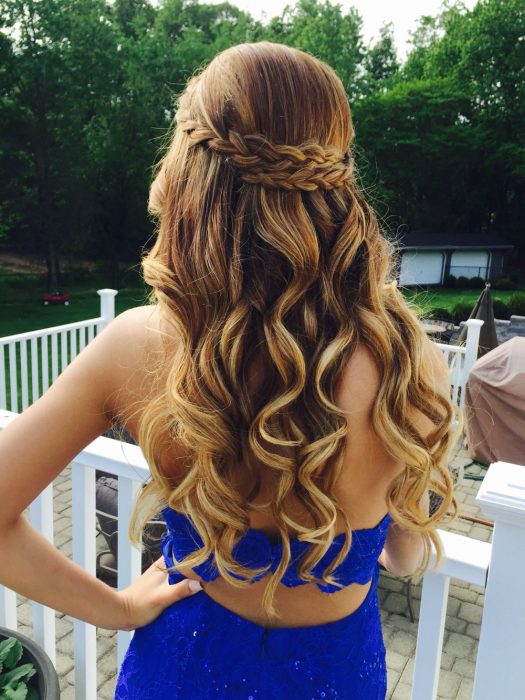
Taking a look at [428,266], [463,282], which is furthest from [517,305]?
[428,266]

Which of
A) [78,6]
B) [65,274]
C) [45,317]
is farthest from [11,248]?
[78,6]

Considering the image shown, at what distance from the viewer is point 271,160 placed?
0.95 metres

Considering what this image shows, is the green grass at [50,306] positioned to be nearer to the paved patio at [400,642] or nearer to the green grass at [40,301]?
the green grass at [40,301]

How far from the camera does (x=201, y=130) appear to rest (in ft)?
3.23

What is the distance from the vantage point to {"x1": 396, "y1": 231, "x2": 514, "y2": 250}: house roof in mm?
32594

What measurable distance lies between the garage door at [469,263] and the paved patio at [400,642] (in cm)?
3093

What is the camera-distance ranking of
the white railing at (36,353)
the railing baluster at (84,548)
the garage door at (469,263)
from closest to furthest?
1. the railing baluster at (84,548)
2. the white railing at (36,353)
3. the garage door at (469,263)

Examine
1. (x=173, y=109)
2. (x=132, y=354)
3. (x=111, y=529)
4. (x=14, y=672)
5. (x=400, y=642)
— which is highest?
(x=173, y=109)

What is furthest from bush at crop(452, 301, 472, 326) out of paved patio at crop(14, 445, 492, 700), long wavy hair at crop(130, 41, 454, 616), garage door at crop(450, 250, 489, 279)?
long wavy hair at crop(130, 41, 454, 616)

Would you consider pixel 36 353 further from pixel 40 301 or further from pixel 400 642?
pixel 40 301

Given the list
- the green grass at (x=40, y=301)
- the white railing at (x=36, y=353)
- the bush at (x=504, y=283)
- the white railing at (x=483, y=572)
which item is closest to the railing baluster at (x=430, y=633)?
the white railing at (x=483, y=572)

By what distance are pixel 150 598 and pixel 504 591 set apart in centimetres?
72

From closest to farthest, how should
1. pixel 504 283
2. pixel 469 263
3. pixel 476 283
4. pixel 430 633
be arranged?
pixel 430 633
pixel 504 283
pixel 476 283
pixel 469 263

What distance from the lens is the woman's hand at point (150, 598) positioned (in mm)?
1203
